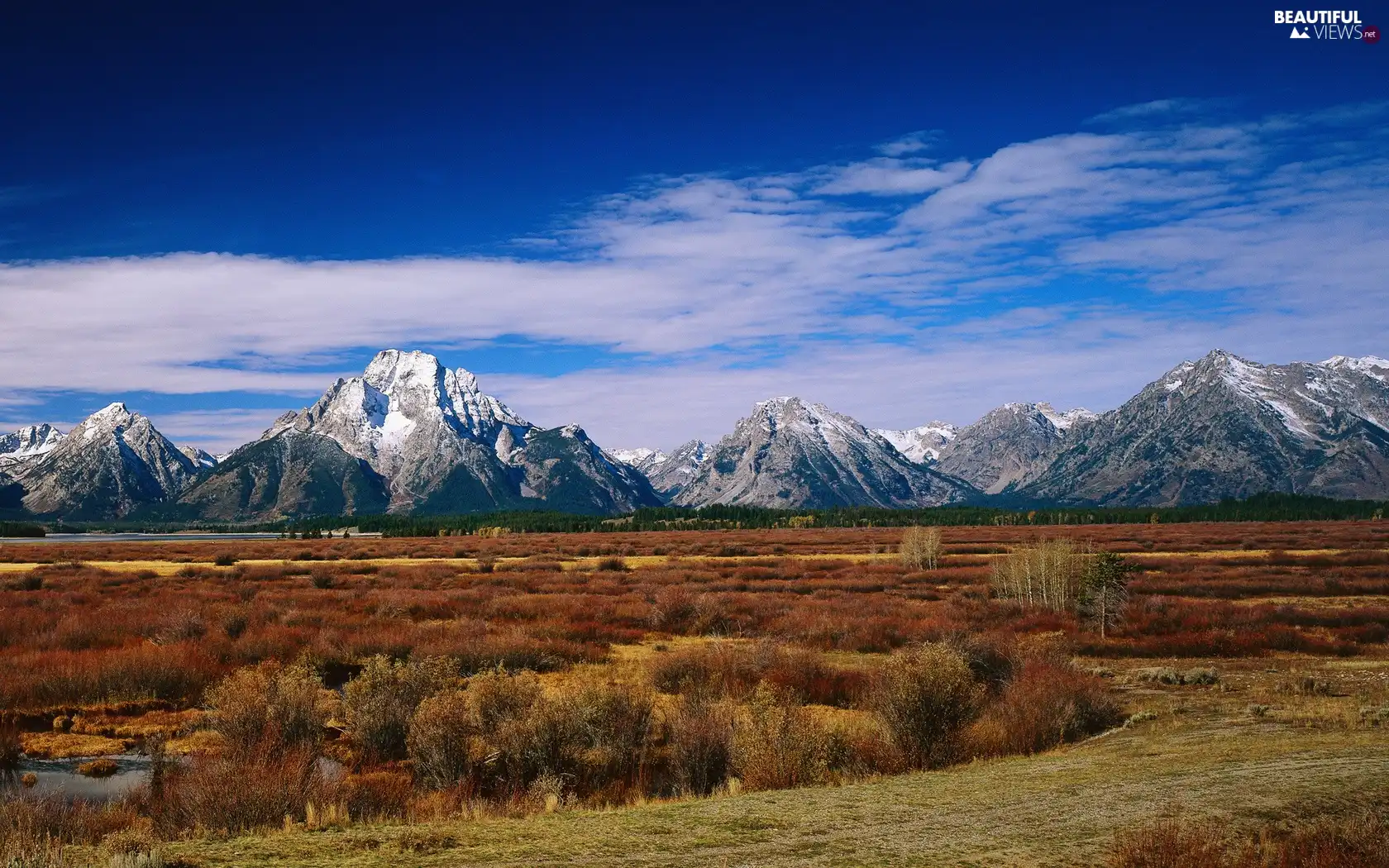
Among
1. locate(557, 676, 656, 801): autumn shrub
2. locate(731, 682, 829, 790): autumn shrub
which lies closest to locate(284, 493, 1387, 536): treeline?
locate(557, 676, 656, 801): autumn shrub

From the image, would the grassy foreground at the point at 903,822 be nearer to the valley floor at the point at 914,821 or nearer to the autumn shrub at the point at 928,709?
the valley floor at the point at 914,821

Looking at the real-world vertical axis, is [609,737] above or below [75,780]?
above

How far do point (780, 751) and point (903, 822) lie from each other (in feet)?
11.6

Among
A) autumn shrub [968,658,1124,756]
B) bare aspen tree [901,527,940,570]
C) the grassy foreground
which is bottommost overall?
bare aspen tree [901,527,940,570]

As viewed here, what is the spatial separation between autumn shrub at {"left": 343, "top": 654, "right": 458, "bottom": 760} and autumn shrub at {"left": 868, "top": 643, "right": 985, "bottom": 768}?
8846mm

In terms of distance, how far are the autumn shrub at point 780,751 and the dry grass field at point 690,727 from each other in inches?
2.0

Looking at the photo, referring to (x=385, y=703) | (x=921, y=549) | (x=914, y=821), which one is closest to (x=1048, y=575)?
(x=921, y=549)

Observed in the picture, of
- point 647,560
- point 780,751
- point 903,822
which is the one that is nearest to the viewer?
point 903,822

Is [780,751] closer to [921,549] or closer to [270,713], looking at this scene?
[270,713]

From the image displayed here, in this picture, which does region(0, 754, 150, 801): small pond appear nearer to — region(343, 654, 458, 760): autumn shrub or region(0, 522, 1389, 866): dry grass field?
region(0, 522, 1389, 866): dry grass field

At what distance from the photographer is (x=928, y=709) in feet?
46.0

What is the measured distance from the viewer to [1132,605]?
109ft

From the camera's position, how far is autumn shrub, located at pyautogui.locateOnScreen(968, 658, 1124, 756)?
14.6m

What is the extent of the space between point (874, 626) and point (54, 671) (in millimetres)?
24342
